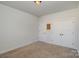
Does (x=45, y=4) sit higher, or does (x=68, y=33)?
(x=45, y=4)

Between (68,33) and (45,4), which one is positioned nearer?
(45,4)

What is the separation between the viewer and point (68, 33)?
4602mm

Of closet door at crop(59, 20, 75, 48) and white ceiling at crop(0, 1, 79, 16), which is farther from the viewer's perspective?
closet door at crop(59, 20, 75, 48)

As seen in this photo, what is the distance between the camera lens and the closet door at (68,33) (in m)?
4.40

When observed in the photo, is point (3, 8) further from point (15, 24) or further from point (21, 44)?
point (21, 44)

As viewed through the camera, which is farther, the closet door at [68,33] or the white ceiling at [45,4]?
the closet door at [68,33]

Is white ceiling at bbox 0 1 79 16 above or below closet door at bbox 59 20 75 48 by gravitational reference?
above

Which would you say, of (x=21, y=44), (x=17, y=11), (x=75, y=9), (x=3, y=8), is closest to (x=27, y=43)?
(x=21, y=44)

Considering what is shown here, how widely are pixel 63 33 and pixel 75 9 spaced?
4.96 ft

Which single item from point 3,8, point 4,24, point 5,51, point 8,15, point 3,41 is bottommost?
point 5,51

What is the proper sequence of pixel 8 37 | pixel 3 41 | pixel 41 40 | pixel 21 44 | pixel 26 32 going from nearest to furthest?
pixel 3 41 < pixel 8 37 < pixel 21 44 < pixel 26 32 < pixel 41 40

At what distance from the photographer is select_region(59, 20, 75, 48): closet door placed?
440cm

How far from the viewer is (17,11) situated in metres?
4.39

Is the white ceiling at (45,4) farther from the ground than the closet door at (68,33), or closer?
farther from the ground
